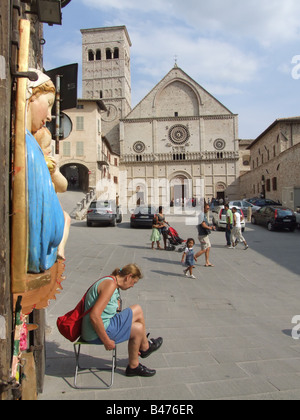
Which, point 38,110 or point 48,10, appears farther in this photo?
point 48,10

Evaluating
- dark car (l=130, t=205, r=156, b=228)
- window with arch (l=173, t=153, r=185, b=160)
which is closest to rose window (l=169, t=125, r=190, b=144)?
window with arch (l=173, t=153, r=185, b=160)

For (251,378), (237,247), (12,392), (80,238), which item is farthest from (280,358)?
(80,238)

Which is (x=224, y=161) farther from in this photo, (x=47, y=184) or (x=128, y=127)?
(x=47, y=184)

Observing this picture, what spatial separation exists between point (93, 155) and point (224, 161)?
22599 mm

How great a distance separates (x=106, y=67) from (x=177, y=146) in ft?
60.5

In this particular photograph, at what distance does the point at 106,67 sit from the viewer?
55500 millimetres

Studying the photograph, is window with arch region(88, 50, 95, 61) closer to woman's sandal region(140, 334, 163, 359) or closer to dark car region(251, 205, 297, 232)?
dark car region(251, 205, 297, 232)

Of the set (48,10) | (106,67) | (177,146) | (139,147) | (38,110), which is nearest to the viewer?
(38,110)

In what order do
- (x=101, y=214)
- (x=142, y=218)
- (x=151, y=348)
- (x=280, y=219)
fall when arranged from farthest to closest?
(x=101, y=214) → (x=142, y=218) → (x=280, y=219) → (x=151, y=348)

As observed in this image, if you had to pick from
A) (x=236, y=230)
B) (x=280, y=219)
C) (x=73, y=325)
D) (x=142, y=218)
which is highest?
(x=142, y=218)

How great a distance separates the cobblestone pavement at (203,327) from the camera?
3270mm

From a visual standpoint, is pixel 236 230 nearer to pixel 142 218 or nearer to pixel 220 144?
pixel 142 218

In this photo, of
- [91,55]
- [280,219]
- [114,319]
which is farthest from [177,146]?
[114,319]

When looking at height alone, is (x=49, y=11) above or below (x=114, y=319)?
above
